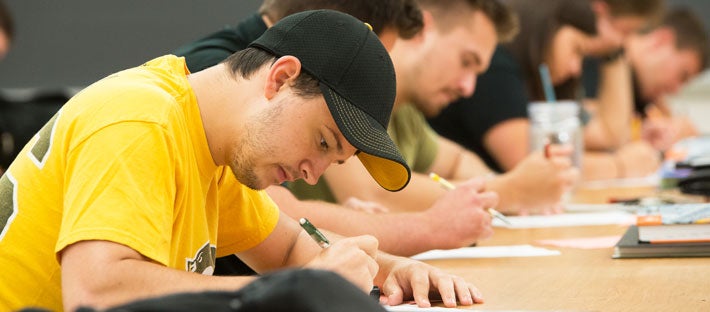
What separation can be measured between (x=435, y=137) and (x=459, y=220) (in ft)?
4.49

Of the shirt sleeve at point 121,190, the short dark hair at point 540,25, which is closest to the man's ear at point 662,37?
the short dark hair at point 540,25

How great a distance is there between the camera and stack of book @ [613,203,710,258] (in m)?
1.73

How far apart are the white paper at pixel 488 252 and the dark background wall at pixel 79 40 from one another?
3.01 m

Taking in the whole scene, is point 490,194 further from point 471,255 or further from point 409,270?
point 409,270

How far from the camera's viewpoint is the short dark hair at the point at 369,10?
6.34ft

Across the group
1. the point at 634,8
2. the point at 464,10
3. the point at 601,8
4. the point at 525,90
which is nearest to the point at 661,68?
the point at 634,8

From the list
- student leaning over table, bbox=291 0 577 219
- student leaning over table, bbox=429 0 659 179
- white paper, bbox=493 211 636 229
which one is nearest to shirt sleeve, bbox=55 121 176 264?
student leaning over table, bbox=291 0 577 219

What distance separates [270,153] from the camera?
4.16ft

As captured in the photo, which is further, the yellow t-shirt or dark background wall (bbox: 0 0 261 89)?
dark background wall (bbox: 0 0 261 89)

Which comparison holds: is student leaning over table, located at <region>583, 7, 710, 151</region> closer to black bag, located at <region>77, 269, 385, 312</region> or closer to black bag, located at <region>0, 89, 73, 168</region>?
black bag, located at <region>0, 89, 73, 168</region>

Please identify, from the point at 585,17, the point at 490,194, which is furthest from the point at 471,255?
the point at 585,17

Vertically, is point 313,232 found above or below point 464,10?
below

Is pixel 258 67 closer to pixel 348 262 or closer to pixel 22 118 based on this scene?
pixel 348 262

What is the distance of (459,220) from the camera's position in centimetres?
185
